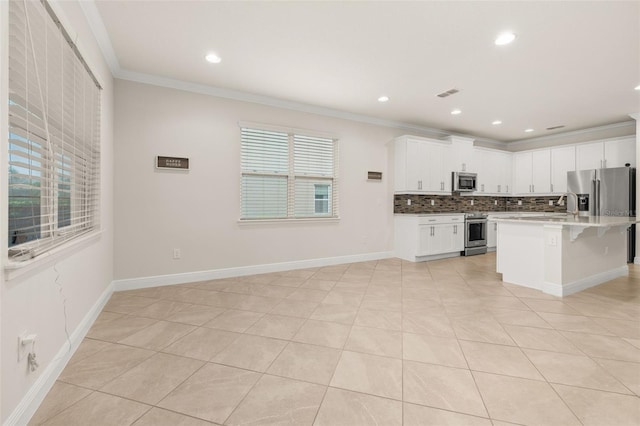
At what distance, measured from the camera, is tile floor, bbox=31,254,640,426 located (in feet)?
5.00

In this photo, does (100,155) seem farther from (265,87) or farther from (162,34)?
(265,87)

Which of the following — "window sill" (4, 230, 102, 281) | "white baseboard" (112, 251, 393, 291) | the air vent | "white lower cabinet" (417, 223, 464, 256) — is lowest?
"white baseboard" (112, 251, 393, 291)

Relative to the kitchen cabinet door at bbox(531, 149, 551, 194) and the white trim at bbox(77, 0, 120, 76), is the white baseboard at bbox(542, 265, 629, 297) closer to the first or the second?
the kitchen cabinet door at bbox(531, 149, 551, 194)

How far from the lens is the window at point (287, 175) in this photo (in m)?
4.40

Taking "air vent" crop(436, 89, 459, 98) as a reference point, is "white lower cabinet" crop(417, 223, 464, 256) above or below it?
below

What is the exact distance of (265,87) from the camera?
4.04 metres

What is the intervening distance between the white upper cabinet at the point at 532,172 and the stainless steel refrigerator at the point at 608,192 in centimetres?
62

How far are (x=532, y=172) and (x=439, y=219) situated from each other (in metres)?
3.05

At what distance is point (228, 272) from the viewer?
166 inches

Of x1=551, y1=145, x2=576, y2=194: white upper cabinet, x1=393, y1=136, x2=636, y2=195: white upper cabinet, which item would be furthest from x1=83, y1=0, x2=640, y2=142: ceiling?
x1=551, y1=145, x2=576, y2=194: white upper cabinet

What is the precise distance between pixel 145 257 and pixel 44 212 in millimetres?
2178

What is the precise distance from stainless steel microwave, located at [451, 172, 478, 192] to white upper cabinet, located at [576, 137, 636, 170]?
Answer: 2.00 metres

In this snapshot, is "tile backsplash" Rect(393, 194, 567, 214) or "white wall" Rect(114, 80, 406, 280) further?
"tile backsplash" Rect(393, 194, 567, 214)

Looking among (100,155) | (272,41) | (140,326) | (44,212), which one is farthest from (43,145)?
(272,41)
